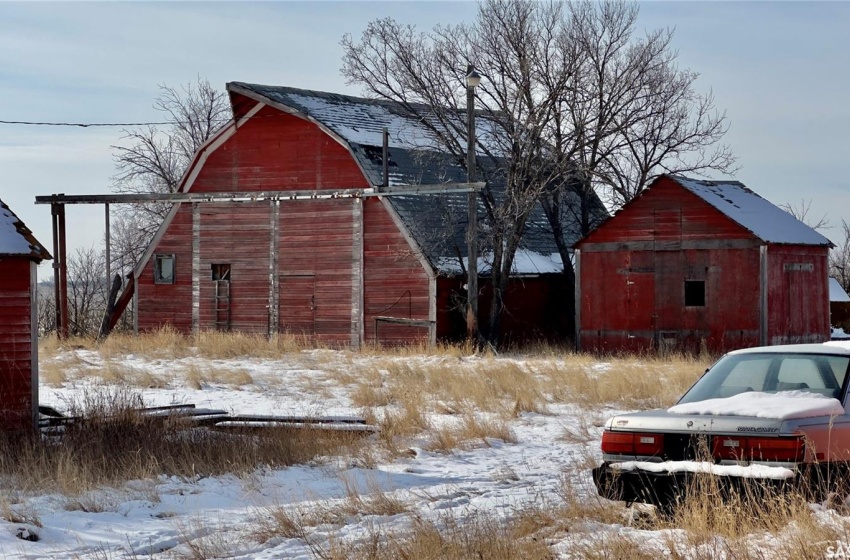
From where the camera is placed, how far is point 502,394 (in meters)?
17.4

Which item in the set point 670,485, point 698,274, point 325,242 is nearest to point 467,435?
point 670,485

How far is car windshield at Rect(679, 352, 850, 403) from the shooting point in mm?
8617

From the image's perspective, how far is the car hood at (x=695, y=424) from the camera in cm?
759

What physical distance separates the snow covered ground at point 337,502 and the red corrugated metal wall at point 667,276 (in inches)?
409

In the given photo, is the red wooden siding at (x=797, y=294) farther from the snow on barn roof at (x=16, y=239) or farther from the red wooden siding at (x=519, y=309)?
the snow on barn roof at (x=16, y=239)

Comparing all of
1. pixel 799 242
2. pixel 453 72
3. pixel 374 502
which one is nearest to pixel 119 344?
pixel 453 72

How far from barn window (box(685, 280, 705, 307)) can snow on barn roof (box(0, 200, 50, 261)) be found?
1550cm

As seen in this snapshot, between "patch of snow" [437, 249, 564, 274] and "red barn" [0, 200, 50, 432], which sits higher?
"patch of snow" [437, 249, 564, 274]

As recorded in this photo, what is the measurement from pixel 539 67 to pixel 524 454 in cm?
1751

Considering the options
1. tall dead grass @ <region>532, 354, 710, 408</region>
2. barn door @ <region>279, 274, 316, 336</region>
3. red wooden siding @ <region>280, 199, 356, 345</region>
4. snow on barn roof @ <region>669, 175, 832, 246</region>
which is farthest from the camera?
barn door @ <region>279, 274, 316, 336</region>

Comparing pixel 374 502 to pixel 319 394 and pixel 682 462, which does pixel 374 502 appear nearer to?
pixel 682 462

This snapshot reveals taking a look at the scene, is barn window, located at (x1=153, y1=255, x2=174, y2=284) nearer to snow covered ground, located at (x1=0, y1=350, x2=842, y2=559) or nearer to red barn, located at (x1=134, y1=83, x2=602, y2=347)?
red barn, located at (x1=134, y1=83, x2=602, y2=347)

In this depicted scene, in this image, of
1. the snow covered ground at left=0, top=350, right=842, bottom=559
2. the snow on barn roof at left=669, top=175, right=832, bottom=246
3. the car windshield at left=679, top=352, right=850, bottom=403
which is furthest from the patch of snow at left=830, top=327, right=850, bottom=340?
the car windshield at left=679, top=352, right=850, bottom=403

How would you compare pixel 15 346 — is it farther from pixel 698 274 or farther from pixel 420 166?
pixel 420 166
